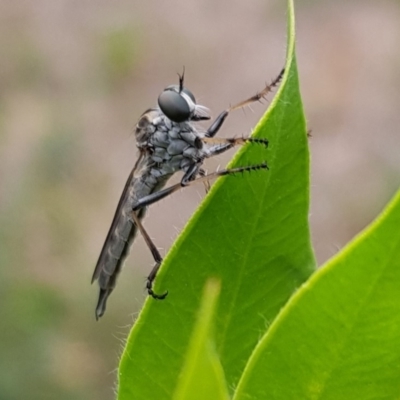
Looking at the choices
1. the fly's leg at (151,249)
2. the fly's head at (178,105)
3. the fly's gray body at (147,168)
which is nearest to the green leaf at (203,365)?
the fly's leg at (151,249)

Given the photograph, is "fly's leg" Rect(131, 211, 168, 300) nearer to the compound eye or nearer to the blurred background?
the compound eye

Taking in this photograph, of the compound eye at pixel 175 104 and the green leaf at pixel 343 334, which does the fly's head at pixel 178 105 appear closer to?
the compound eye at pixel 175 104

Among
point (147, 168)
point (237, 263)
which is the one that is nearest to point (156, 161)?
point (147, 168)

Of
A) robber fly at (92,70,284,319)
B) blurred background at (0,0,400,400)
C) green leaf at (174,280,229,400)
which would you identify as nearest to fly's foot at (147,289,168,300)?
green leaf at (174,280,229,400)

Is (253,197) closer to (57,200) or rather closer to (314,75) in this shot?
(57,200)

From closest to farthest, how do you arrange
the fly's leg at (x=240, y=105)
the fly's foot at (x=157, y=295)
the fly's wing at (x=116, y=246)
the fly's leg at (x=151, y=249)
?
1. the fly's foot at (x=157, y=295)
2. the fly's leg at (x=151, y=249)
3. the fly's leg at (x=240, y=105)
4. the fly's wing at (x=116, y=246)

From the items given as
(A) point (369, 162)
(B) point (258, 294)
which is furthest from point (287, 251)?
(A) point (369, 162)
